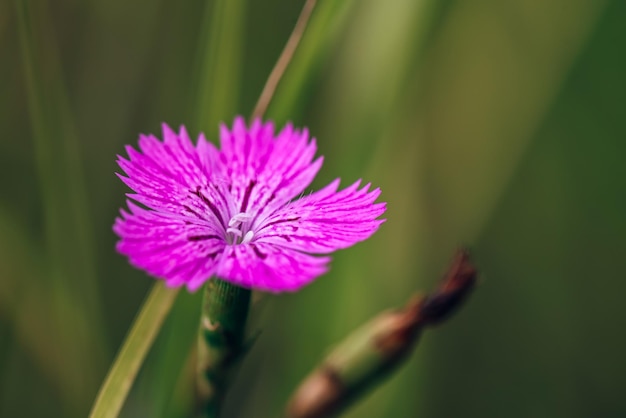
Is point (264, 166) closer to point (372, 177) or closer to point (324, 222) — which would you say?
point (324, 222)

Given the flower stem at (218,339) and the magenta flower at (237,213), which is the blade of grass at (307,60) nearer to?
the magenta flower at (237,213)

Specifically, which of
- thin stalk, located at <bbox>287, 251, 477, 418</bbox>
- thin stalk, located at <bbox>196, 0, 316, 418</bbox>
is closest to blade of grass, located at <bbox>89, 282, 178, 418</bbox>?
thin stalk, located at <bbox>196, 0, 316, 418</bbox>

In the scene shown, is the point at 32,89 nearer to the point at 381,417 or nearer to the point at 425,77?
the point at 381,417

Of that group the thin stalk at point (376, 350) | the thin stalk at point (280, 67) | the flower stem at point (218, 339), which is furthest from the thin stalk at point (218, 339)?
the thin stalk at point (280, 67)

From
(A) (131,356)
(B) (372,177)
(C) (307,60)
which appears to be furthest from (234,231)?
(B) (372,177)

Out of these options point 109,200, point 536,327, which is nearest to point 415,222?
point 536,327
